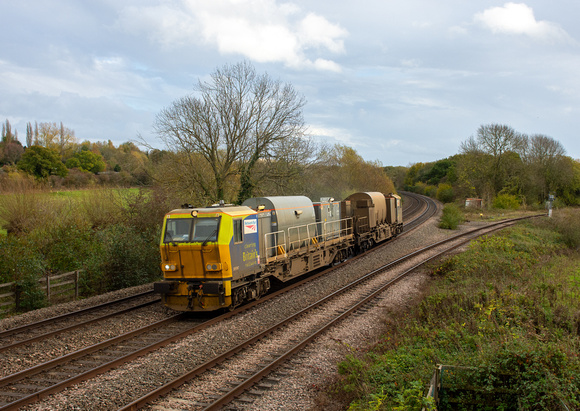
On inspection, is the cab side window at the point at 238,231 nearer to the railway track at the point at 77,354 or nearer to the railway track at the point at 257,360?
the railway track at the point at 77,354

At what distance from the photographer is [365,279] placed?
629 inches

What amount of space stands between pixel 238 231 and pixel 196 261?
4.78 feet

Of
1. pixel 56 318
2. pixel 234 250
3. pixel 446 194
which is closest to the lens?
pixel 56 318

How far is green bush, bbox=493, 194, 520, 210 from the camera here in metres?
48.6

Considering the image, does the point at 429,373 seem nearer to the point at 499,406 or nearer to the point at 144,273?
the point at 499,406

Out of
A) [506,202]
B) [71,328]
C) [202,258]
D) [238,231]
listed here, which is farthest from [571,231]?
[71,328]

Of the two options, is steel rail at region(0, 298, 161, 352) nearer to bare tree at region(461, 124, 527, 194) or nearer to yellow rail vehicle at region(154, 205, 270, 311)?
yellow rail vehicle at region(154, 205, 270, 311)

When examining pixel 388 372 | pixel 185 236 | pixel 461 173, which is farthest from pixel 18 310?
pixel 461 173

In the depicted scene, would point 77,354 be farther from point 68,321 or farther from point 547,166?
point 547,166

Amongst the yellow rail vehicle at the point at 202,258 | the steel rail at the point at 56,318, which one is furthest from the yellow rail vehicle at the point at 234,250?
the steel rail at the point at 56,318

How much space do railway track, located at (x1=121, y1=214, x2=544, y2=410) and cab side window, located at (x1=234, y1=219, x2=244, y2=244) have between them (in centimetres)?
262

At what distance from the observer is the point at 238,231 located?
11.4 meters

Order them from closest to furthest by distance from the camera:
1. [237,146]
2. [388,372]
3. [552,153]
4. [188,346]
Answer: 1. [388,372]
2. [188,346]
3. [237,146]
4. [552,153]

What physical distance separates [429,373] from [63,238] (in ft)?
51.8
